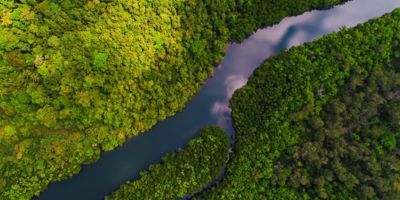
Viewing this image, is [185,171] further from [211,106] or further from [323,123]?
[323,123]

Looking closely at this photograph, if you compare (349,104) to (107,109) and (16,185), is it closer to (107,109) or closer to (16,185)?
(107,109)

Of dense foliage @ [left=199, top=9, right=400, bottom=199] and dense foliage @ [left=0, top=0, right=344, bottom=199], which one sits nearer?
dense foliage @ [left=0, top=0, right=344, bottom=199]

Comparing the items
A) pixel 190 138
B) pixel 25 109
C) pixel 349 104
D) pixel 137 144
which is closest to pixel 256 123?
pixel 190 138

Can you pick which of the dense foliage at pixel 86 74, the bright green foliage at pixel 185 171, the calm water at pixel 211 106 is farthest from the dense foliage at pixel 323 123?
the dense foliage at pixel 86 74

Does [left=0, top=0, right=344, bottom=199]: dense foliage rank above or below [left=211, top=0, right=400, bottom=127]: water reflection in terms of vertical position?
below

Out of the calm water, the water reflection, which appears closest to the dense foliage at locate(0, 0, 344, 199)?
the calm water

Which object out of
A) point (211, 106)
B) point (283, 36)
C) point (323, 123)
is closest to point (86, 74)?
point (211, 106)

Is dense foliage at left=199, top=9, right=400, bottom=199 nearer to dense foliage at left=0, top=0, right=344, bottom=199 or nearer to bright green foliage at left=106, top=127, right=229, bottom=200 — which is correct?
Answer: bright green foliage at left=106, top=127, right=229, bottom=200

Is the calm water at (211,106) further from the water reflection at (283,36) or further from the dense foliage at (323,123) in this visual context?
the dense foliage at (323,123)
